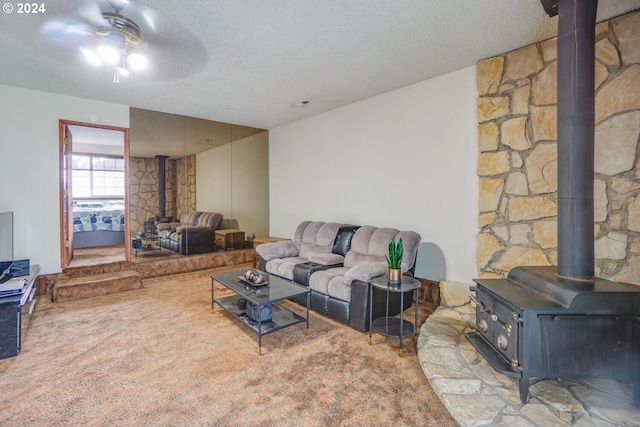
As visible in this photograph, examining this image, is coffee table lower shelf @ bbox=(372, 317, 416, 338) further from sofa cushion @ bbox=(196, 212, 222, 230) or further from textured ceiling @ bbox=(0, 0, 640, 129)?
sofa cushion @ bbox=(196, 212, 222, 230)

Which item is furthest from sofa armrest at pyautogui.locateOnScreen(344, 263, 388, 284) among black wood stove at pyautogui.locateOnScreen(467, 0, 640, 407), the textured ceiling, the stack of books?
the stack of books

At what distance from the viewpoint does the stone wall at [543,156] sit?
2.39m

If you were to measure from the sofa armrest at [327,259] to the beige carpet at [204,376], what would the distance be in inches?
28.0

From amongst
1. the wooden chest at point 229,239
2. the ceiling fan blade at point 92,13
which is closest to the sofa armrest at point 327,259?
the wooden chest at point 229,239

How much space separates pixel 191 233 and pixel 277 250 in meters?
2.00

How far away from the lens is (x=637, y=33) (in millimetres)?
2352

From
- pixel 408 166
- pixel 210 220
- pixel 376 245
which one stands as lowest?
pixel 376 245

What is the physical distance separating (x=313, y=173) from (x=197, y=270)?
8.83 feet

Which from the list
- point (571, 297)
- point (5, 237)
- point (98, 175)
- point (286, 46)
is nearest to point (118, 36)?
point (286, 46)

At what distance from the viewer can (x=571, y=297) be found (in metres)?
1.73

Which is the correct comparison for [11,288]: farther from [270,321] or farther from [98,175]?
[98,175]

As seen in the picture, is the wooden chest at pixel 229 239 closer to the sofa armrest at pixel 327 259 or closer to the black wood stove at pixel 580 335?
the sofa armrest at pixel 327 259

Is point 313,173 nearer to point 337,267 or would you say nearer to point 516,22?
point 337,267

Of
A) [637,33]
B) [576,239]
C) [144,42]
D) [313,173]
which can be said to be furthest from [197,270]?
[637,33]
